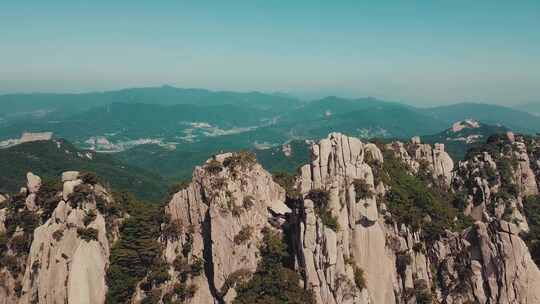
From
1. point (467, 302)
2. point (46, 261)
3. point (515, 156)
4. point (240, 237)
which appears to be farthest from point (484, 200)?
point (46, 261)

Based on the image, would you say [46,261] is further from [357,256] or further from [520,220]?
[520,220]

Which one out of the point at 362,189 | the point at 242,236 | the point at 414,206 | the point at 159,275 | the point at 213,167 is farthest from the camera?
the point at 414,206

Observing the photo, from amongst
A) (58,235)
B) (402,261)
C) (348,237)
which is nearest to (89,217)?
(58,235)

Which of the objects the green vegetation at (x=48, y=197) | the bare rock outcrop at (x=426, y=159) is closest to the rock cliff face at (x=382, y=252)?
the bare rock outcrop at (x=426, y=159)

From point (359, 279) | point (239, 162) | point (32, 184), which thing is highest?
point (239, 162)

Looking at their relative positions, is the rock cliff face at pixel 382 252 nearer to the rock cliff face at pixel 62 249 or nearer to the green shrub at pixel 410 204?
the green shrub at pixel 410 204

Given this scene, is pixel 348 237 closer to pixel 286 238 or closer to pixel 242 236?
pixel 286 238
